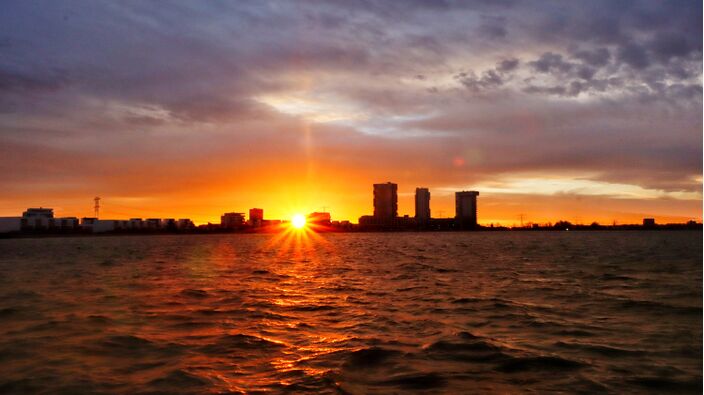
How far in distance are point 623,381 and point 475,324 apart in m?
8.68

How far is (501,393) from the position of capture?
45.3 ft

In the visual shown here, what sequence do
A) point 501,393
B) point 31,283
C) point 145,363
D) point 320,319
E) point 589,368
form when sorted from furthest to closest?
point 31,283 → point 320,319 → point 145,363 → point 589,368 → point 501,393

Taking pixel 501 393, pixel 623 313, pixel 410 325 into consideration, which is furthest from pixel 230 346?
pixel 623 313

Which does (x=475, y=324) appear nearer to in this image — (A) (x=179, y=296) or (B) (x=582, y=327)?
(B) (x=582, y=327)

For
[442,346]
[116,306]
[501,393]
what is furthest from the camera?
[116,306]

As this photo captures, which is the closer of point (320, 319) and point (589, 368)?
point (589, 368)

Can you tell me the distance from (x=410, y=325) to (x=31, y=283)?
120ft

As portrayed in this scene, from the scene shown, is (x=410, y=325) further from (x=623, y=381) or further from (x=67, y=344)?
(x=67, y=344)

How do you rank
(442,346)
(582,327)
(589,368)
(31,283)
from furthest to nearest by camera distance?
(31,283) < (582,327) < (442,346) < (589,368)

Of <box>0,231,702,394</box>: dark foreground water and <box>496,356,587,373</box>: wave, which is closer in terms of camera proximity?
<box>0,231,702,394</box>: dark foreground water

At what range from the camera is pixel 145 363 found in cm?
1705

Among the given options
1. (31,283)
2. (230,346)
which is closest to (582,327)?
(230,346)

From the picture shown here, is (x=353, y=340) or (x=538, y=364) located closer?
(x=538, y=364)

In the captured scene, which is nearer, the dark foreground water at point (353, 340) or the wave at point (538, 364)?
the dark foreground water at point (353, 340)
